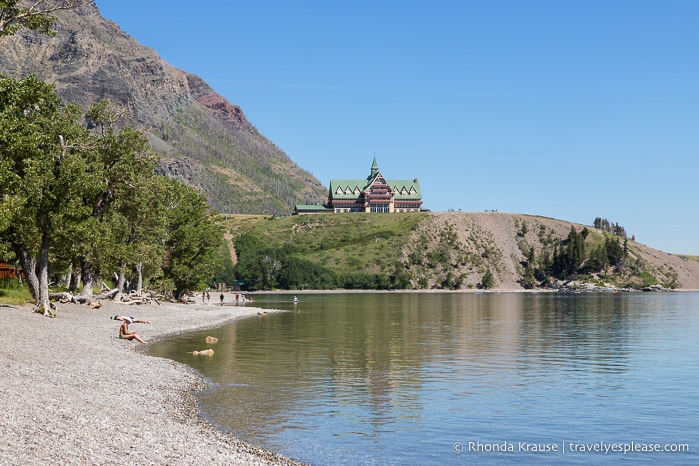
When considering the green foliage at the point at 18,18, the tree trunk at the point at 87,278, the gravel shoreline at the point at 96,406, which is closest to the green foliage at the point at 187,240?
the tree trunk at the point at 87,278

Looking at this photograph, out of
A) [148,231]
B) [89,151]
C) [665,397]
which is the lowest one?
[665,397]

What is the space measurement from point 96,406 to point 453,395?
18.6 metres

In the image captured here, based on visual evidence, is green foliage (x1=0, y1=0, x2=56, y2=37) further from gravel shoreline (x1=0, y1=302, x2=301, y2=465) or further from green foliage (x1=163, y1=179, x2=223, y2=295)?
green foliage (x1=163, y1=179, x2=223, y2=295)

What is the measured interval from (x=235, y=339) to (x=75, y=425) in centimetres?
4179

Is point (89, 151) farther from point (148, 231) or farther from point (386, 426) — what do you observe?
point (386, 426)

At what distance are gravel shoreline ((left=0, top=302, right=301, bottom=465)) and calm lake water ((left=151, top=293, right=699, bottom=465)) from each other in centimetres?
207

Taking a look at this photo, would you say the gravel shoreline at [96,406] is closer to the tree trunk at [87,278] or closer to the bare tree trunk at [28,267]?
the bare tree trunk at [28,267]

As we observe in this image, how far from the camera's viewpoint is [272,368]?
44250 mm

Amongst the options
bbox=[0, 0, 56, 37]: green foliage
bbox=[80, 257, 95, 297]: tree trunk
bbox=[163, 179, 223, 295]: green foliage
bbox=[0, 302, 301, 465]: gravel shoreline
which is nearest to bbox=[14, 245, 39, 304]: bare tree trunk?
bbox=[0, 302, 301, 465]: gravel shoreline

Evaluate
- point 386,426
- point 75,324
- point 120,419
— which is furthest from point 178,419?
point 75,324

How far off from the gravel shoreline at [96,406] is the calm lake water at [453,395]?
81.4 inches

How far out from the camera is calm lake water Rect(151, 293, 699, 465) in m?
25.6

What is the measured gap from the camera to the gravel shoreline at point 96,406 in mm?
18995

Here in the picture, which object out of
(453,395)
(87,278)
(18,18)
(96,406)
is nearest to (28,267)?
(87,278)
